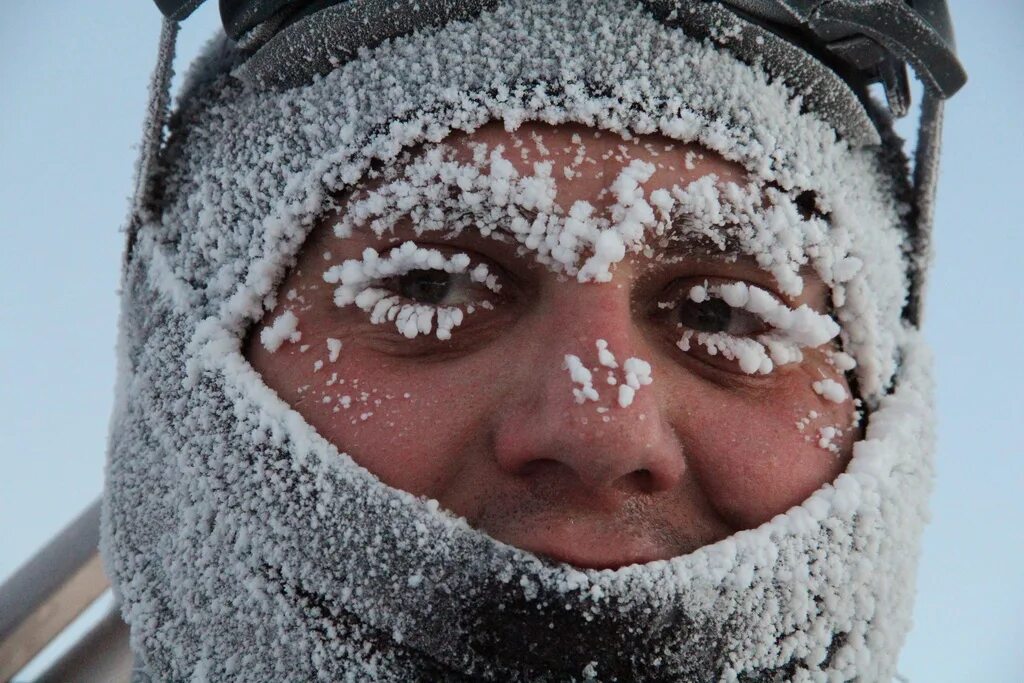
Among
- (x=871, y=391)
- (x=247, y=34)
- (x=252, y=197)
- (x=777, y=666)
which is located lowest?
(x=777, y=666)

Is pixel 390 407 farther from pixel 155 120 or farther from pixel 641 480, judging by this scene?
pixel 155 120

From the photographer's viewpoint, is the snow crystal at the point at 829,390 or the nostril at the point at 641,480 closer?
the nostril at the point at 641,480

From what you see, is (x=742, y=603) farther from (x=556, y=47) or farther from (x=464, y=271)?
(x=556, y=47)

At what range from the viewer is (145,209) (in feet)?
4.96

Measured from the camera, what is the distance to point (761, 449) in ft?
4.17

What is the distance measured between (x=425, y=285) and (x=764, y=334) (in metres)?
0.51

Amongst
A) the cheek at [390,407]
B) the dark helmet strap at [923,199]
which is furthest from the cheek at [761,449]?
the dark helmet strap at [923,199]

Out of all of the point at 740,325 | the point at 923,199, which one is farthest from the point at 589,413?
the point at 923,199

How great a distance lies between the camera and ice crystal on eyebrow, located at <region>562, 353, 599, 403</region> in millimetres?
1119

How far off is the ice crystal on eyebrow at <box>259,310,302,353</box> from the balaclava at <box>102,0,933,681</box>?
0.04 meters

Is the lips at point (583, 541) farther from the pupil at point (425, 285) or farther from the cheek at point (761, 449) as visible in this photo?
the pupil at point (425, 285)

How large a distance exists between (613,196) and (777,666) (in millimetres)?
641

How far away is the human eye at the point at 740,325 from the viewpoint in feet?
4.28

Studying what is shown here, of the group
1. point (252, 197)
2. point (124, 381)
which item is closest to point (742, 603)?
point (252, 197)
